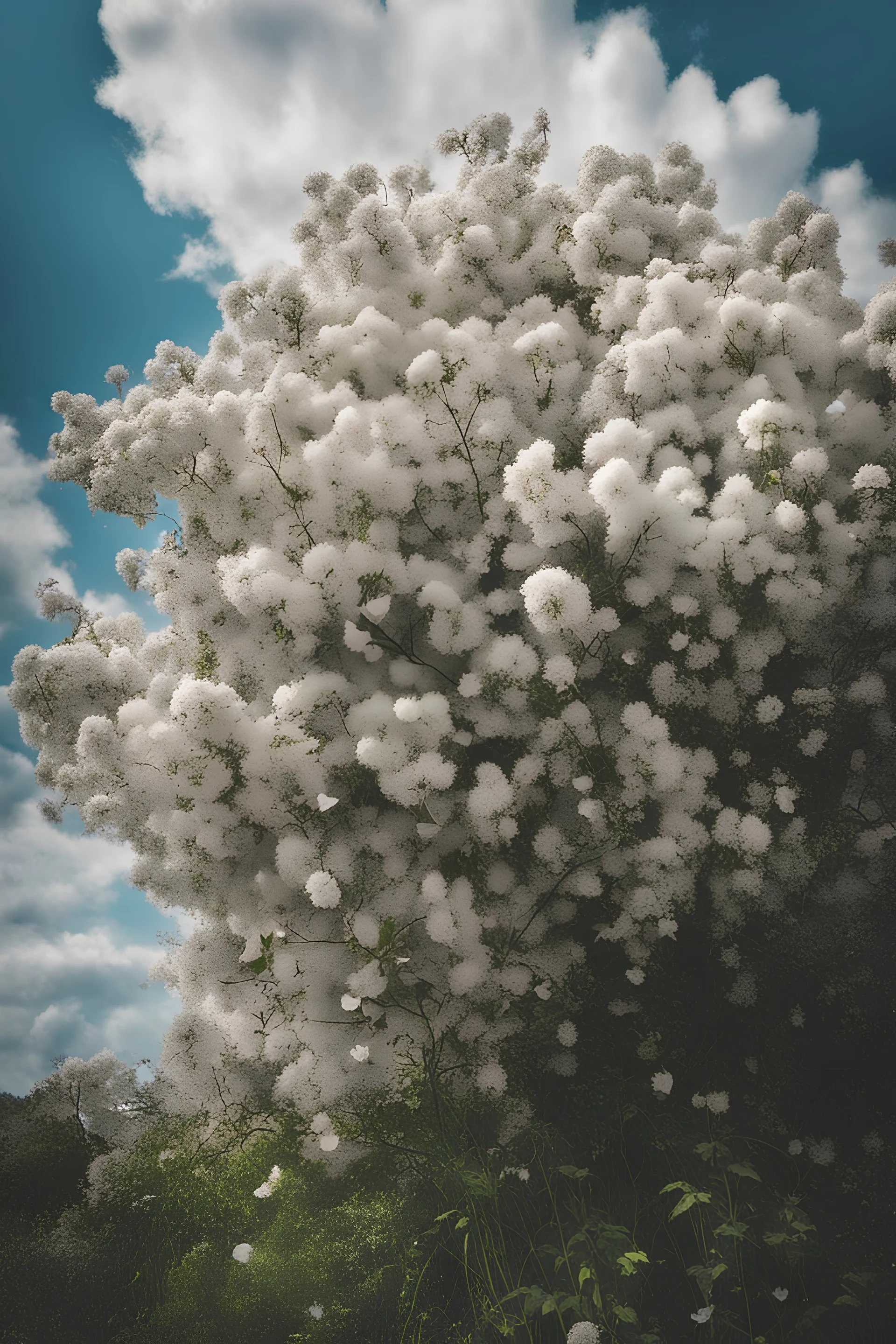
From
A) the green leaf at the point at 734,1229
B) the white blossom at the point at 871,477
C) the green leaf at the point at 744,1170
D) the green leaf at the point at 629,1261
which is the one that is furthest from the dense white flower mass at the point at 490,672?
the green leaf at the point at 629,1261

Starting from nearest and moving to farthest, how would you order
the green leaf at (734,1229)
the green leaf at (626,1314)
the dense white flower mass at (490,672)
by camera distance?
the green leaf at (626,1314), the green leaf at (734,1229), the dense white flower mass at (490,672)

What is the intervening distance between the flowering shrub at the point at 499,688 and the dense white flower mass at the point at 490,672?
0.01 m

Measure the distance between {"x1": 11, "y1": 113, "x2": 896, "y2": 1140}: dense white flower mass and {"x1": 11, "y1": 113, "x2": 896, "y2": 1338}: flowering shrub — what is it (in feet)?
0.04

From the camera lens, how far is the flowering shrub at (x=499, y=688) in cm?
228

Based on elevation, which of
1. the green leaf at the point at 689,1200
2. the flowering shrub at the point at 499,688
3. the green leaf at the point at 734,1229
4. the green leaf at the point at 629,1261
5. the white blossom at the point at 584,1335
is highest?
the flowering shrub at the point at 499,688

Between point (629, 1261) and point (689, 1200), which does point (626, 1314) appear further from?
point (689, 1200)

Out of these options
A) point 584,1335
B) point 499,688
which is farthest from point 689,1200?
point 499,688

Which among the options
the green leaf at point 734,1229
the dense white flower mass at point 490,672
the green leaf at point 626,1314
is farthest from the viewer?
the dense white flower mass at point 490,672

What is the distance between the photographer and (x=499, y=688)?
233 cm

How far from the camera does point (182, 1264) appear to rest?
265 centimetres

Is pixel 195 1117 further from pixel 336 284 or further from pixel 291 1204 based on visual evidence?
pixel 336 284

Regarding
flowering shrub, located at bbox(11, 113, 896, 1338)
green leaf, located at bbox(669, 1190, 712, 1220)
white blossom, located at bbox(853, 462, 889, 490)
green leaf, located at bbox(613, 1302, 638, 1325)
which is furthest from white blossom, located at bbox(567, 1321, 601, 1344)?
white blossom, located at bbox(853, 462, 889, 490)

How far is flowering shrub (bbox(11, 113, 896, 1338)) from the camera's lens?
2.28 meters

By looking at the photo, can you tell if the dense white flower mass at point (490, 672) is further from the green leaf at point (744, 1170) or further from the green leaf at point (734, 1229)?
the green leaf at point (734, 1229)
